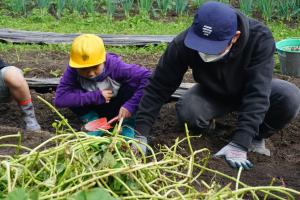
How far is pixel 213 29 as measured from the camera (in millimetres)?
2711

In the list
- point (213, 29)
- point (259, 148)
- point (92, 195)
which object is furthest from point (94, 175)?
point (259, 148)

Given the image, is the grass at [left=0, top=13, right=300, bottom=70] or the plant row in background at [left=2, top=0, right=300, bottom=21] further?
the plant row in background at [left=2, top=0, right=300, bottom=21]

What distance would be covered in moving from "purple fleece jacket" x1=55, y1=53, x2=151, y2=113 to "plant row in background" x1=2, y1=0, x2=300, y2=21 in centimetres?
332

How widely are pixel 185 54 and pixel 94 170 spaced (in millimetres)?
1646

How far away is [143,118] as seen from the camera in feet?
9.97

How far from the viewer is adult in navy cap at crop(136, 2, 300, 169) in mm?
2756

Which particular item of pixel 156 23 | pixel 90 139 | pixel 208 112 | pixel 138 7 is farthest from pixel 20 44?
pixel 90 139

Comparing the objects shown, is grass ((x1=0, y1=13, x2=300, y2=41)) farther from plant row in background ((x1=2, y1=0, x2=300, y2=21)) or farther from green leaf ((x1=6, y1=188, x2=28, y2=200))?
green leaf ((x1=6, y1=188, x2=28, y2=200))

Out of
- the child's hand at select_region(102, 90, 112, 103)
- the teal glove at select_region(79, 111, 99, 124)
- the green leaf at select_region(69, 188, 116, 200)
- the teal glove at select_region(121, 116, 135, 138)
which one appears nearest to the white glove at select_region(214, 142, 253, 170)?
the teal glove at select_region(121, 116, 135, 138)

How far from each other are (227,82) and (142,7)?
3.96 m

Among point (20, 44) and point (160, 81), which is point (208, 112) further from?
point (20, 44)

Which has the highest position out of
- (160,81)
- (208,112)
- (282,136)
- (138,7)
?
(160,81)

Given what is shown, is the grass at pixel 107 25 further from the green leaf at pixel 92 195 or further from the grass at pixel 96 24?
the green leaf at pixel 92 195

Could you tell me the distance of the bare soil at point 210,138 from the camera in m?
2.85
